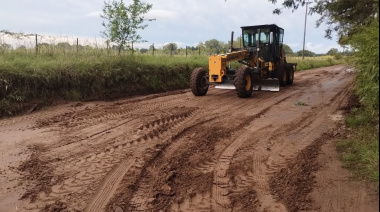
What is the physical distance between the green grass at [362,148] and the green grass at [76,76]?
25.4 ft

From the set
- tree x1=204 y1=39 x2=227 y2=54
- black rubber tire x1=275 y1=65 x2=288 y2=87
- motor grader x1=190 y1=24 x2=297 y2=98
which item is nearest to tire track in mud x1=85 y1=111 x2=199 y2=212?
motor grader x1=190 y1=24 x2=297 y2=98

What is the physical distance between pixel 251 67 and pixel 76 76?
6.65 meters

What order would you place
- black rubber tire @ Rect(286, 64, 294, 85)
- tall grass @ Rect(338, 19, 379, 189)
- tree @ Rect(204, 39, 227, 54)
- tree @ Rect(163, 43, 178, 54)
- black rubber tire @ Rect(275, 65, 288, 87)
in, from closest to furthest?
tall grass @ Rect(338, 19, 379, 189)
black rubber tire @ Rect(275, 65, 288, 87)
black rubber tire @ Rect(286, 64, 294, 85)
tree @ Rect(163, 43, 178, 54)
tree @ Rect(204, 39, 227, 54)

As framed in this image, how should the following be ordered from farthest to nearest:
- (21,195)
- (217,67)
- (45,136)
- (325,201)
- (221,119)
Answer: (217,67) < (221,119) < (45,136) < (21,195) < (325,201)

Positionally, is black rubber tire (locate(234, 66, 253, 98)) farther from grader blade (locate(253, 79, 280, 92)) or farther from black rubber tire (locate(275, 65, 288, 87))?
black rubber tire (locate(275, 65, 288, 87))

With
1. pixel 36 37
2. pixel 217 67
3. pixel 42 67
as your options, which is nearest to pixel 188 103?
pixel 217 67

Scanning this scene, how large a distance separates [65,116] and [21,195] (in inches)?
175

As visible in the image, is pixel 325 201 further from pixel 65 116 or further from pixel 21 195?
pixel 65 116

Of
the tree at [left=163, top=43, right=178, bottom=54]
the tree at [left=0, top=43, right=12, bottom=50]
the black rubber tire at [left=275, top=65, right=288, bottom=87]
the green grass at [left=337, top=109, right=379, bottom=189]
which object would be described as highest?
the tree at [left=163, top=43, right=178, bottom=54]

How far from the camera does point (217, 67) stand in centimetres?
1159

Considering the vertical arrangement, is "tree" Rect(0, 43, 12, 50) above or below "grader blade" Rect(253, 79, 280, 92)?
above

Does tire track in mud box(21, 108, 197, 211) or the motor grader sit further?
the motor grader

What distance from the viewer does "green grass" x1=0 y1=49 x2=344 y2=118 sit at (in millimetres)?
9164

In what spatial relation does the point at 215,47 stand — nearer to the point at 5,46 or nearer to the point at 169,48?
the point at 169,48
